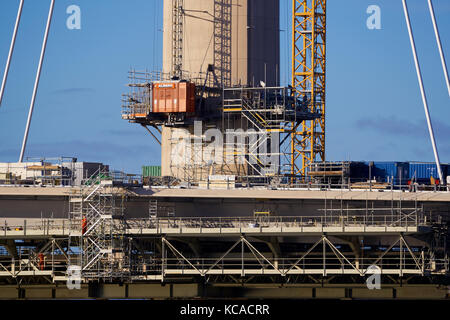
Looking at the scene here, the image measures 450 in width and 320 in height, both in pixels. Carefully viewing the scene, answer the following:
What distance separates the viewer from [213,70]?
10419 cm

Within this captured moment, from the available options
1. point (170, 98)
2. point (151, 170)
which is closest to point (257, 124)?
point (170, 98)

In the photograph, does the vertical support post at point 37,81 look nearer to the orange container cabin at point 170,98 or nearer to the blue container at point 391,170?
the orange container cabin at point 170,98

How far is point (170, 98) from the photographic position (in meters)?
98.4

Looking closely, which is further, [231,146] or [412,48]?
[231,146]

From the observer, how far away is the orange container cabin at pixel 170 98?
9819 centimetres
